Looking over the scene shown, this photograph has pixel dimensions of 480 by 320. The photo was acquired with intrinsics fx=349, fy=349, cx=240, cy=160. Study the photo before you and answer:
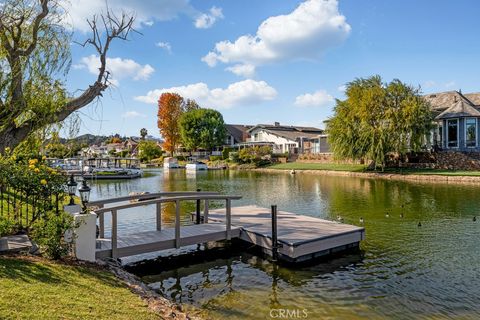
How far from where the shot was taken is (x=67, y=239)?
7.13 meters

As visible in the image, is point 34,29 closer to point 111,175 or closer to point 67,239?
point 67,239

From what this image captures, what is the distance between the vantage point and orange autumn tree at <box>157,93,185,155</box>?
67562 millimetres

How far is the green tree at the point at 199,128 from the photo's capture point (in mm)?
62812

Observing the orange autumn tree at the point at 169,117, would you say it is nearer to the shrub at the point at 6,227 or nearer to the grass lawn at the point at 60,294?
the shrub at the point at 6,227

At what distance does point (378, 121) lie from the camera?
3531 centimetres

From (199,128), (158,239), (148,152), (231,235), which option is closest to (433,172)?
(231,235)

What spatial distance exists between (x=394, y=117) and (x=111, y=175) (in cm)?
3113

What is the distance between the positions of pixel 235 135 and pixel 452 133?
42.8 meters

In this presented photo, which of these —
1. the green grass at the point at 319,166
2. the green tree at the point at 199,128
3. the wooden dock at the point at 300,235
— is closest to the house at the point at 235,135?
the green tree at the point at 199,128

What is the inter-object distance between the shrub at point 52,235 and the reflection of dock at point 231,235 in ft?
4.61

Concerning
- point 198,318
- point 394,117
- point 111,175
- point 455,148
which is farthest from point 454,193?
point 111,175

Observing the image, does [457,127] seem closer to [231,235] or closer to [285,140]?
[285,140]

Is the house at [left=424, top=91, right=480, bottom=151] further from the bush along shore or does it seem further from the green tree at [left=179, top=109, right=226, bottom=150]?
the green tree at [left=179, top=109, right=226, bottom=150]

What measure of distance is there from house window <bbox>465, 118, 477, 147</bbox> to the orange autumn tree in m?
48.0
